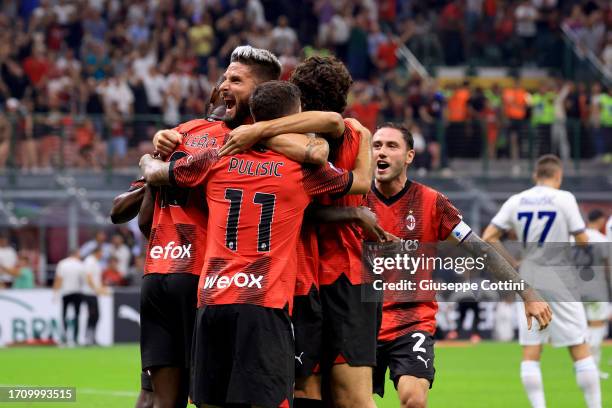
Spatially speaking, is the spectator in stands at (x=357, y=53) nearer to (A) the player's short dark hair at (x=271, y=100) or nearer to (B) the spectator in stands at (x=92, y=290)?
(B) the spectator in stands at (x=92, y=290)

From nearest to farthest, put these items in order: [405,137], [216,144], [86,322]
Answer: [216,144], [405,137], [86,322]

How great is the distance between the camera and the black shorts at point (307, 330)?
22.1ft

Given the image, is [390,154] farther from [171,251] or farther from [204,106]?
[204,106]

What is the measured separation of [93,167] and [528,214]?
509 inches

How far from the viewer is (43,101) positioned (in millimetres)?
24219

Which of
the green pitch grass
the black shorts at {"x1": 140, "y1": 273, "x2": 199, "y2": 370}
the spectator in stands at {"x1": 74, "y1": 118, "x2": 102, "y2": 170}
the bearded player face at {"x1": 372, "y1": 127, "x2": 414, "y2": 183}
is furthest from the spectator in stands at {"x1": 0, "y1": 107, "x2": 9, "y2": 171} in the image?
the black shorts at {"x1": 140, "y1": 273, "x2": 199, "y2": 370}

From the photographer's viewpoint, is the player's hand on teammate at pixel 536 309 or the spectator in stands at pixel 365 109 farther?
the spectator in stands at pixel 365 109

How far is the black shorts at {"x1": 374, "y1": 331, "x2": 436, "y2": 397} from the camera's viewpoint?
8.09 m

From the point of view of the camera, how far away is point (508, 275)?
7.67 meters

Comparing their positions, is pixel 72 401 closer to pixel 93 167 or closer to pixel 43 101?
pixel 93 167

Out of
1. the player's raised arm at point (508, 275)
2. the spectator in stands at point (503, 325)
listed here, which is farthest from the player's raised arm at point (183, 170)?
the spectator in stands at point (503, 325)

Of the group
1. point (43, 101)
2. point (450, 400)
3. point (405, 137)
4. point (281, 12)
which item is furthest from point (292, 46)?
point (405, 137)

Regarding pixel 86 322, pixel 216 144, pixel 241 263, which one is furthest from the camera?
pixel 86 322

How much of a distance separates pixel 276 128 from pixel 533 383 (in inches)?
217
